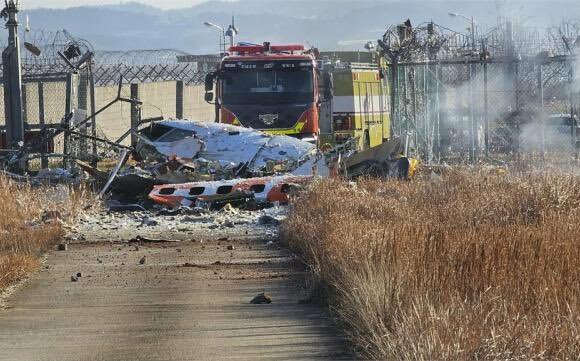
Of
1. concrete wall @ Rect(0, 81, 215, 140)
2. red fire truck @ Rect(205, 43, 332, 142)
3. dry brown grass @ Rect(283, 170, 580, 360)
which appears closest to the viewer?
dry brown grass @ Rect(283, 170, 580, 360)

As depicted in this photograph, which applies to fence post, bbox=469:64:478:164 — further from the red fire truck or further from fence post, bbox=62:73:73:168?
fence post, bbox=62:73:73:168

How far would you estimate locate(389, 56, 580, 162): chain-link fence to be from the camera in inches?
1064

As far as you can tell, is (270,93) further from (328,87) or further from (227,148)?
(227,148)

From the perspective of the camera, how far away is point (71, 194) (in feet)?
69.1

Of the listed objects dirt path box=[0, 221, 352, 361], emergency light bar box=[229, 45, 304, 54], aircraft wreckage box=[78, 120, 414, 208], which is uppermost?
emergency light bar box=[229, 45, 304, 54]

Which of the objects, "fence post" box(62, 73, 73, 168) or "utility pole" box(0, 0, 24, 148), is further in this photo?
"fence post" box(62, 73, 73, 168)

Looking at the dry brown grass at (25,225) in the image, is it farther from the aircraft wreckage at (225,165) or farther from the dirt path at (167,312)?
the aircraft wreckage at (225,165)

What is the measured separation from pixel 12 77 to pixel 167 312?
47.2 feet

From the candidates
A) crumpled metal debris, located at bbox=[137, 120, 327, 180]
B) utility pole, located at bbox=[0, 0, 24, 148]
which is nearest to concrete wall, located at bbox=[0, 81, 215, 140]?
crumpled metal debris, located at bbox=[137, 120, 327, 180]

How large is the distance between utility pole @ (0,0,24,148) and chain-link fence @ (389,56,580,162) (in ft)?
24.5

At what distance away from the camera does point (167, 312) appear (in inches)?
448

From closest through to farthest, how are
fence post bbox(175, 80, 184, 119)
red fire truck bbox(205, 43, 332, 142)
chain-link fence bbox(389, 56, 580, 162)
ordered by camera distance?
chain-link fence bbox(389, 56, 580, 162) → red fire truck bbox(205, 43, 332, 142) → fence post bbox(175, 80, 184, 119)

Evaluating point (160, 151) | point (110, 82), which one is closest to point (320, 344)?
A: point (160, 151)

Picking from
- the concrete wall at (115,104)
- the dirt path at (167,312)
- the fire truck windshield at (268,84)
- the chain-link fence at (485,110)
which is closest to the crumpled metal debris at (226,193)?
the chain-link fence at (485,110)
